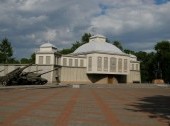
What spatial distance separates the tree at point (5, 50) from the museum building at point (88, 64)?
78.1ft

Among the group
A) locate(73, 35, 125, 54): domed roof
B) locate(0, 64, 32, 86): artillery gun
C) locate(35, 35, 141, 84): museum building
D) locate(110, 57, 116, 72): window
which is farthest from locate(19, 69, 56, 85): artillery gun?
locate(110, 57, 116, 72): window

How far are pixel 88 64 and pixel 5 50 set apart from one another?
29.7 m

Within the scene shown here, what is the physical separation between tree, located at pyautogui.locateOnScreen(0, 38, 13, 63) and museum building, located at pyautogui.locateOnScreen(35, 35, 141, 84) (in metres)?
23.8

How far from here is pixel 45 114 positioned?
12.8 meters

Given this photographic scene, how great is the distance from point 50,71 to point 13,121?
48.8m

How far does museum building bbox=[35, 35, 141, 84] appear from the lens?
6462 cm

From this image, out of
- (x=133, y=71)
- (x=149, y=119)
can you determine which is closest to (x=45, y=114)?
(x=149, y=119)

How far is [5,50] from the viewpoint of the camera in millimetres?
90000

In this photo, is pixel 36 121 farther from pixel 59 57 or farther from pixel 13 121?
pixel 59 57

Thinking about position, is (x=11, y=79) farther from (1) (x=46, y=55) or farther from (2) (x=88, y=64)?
(2) (x=88, y=64)

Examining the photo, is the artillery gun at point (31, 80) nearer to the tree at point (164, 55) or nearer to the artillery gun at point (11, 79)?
the artillery gun at point (11, 79)

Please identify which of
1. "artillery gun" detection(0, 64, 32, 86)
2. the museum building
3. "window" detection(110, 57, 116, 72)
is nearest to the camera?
"artillery gun" detection(0, 64, 32, 86)

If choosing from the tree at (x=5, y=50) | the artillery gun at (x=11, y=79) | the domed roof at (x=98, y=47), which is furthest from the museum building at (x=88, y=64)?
the tree at (x=5, y=50)

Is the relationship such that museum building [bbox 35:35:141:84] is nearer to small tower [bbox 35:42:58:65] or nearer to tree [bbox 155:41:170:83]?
small tower [bbox 35:42:58:65]
